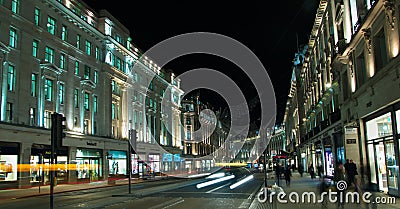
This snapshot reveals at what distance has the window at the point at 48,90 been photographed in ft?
130

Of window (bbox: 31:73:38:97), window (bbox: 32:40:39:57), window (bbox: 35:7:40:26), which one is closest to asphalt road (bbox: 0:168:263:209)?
window (bbox: 31:73:38:97)

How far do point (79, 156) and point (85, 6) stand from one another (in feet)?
61.1

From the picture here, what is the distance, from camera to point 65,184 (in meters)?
41.7

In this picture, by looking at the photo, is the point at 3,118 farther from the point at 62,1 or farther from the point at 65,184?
the point at 62,1

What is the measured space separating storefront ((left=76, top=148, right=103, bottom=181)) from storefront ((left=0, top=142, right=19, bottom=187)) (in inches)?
412

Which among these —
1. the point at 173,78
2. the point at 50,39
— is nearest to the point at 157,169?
the point at 173,78

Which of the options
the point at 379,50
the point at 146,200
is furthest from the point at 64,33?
the point at 379,50

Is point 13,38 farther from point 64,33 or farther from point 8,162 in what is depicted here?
point 8,162

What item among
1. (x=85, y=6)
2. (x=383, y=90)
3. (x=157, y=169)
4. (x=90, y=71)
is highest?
(x=85, y=6)

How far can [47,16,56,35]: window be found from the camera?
133 feet

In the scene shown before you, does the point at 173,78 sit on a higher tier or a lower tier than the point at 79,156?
higher

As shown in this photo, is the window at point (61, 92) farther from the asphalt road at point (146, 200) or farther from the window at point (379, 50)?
the window at point (379, 50)

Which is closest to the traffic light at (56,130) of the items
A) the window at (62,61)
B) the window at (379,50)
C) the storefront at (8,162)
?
the window at (379,50)

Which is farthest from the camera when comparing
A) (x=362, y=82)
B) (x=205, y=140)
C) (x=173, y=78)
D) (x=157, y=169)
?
(x=205, y=140)
